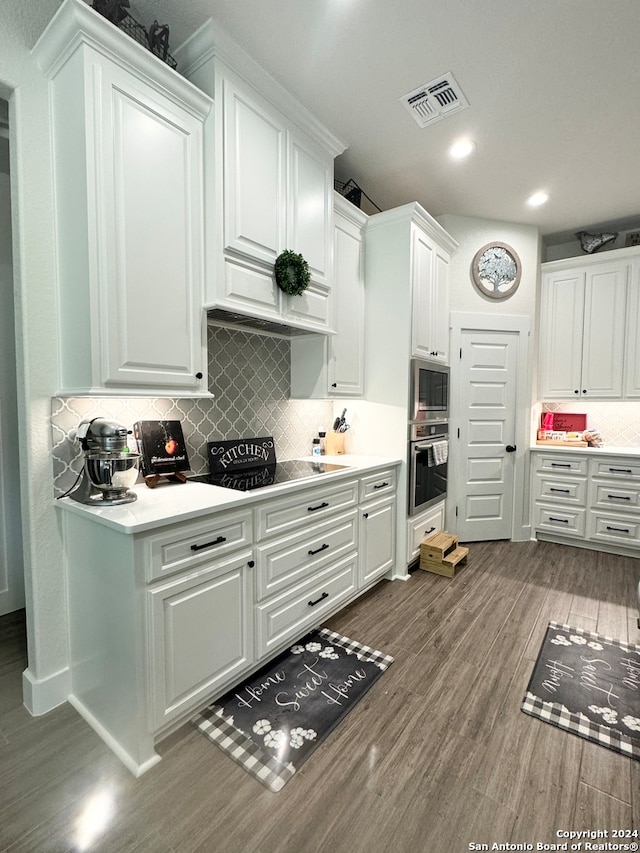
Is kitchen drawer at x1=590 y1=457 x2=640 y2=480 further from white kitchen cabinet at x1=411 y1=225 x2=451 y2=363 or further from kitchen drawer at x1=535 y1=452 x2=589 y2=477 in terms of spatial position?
white kitchen cabinet at x1=411 y1=225 x2=451 y2=363

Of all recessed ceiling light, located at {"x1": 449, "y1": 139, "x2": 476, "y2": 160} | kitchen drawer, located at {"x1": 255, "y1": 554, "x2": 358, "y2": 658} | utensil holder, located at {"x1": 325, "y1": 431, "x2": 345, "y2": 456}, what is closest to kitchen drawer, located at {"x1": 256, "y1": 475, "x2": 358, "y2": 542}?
kitchen drawer, located at {"x1": 255, "y1": 554, "x2": 358, "y2": 658}

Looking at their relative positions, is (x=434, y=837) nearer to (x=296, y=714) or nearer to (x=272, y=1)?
(x=296, y=714)

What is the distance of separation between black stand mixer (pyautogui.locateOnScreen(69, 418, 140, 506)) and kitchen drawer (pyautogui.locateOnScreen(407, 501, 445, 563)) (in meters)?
2.13

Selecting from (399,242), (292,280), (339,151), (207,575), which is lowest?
(207,575)

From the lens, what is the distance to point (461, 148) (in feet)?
9.02

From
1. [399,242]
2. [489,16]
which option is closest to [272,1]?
[489,16]

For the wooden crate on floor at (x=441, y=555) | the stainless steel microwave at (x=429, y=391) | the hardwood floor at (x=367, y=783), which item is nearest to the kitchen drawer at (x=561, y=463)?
the stainless steel microwave at (x=429, y=391)

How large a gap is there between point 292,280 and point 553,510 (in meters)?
3.34

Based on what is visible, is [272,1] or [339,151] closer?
[272,1]

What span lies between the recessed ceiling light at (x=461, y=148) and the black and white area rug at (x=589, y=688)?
3165 millimetres

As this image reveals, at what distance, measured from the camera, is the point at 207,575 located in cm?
165

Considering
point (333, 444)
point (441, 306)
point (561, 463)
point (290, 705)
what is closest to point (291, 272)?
point (333, 444)

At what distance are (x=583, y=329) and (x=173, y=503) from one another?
164 inches

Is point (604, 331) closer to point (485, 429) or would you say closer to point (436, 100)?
point (485, 429)
